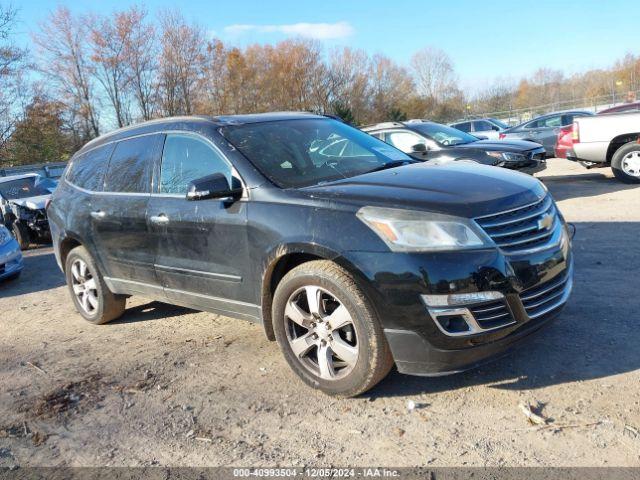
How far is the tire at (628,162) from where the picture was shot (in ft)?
34.6

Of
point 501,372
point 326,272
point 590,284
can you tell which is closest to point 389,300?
point 326,272

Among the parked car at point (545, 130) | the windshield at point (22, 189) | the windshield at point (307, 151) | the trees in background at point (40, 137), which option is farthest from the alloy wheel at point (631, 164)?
the trees in background at point (40, 137)

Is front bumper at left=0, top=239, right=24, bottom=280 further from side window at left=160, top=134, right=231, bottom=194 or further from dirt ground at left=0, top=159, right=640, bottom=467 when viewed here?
side window at left=160, top=134, right=231, bottom=194

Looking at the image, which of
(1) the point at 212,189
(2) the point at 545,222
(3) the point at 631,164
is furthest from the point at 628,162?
(1) the point at 212,189

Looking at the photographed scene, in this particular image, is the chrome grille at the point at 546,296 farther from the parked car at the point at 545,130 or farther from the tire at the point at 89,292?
the parked car at the point at 545,130

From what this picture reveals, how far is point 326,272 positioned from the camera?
328 cm

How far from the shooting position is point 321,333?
3.43 meters

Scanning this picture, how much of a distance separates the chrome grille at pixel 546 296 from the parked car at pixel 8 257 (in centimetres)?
752

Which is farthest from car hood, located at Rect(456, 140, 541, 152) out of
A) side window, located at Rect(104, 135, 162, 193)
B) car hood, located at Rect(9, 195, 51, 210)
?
car hood, located at Rect(9, 195, 51, 210)

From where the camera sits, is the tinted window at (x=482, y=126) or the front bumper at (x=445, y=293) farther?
the tinted window at (x=482, y=126)

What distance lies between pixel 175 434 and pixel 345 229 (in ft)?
5.11


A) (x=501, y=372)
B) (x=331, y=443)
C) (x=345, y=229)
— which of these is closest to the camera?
(x=331, y=443)

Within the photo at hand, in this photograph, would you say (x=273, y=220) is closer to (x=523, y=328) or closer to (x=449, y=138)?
(x=523, y=328)

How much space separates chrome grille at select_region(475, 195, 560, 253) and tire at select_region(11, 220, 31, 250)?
11.3 meters
